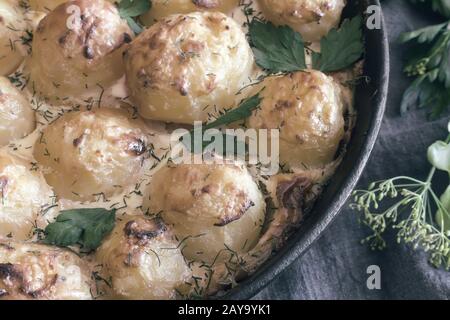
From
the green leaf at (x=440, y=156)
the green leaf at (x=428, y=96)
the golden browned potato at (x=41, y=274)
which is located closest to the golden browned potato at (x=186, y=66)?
the golden browned potato at (x=41, y=274)

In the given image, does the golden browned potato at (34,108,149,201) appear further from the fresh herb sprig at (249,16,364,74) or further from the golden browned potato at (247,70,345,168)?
the fresh herb sprig at (249,16,364,74)

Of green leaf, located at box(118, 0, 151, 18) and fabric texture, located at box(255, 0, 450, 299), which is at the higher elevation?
green leaf, located at box(118, 0, 151, 18)

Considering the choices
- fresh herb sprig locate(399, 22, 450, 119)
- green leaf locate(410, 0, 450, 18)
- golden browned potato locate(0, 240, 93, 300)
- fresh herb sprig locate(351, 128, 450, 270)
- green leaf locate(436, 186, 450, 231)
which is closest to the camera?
golden browned potato locate(0, 240, 93, 300)

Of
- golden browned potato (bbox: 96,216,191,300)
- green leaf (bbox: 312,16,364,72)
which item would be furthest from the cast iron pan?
golden browned potato (bbox: 96,216,191,300)

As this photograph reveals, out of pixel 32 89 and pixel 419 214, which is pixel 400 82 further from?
pixel 32 89
